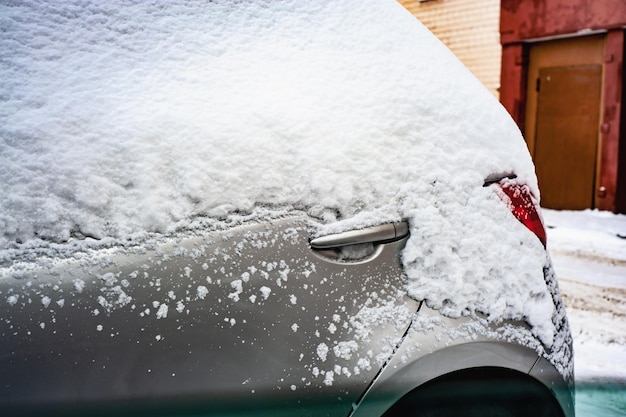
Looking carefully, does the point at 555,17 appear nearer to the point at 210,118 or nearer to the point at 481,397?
the point at 481,397

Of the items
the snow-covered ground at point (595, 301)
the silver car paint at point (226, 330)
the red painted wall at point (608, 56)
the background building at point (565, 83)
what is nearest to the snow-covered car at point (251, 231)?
the silver car paint at point (226, 330)

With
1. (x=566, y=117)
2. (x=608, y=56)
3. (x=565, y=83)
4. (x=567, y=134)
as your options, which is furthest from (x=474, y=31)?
(x=567, y=134)

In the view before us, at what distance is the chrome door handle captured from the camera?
1461 mm

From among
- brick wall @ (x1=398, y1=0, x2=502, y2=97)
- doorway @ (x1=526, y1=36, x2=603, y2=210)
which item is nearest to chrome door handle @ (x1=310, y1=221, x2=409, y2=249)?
doorway @ (x1=526, y1=36, x2=603, y2=210)

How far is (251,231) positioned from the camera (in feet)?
4.69

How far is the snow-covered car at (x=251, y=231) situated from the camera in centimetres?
132

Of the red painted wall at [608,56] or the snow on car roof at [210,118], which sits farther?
the red painted wall at [608,56]

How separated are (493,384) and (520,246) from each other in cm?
40

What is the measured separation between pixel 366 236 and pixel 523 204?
565mm

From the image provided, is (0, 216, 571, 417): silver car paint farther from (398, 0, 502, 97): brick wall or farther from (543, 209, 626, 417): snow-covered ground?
(398, 0, 502, 97): brick wall

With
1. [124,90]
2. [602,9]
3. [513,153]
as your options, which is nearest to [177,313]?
[124,90]

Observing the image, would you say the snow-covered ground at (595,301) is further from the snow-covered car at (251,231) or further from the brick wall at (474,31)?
the brick wall at (474,31)

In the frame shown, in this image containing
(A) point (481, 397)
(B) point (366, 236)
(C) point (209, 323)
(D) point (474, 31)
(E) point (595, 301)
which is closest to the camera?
(C) point (209, 323)

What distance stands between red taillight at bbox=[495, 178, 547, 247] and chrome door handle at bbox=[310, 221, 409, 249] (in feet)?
1.22
